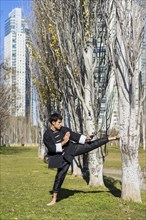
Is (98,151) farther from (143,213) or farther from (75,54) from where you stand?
(143,213)

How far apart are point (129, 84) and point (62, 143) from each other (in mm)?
2523

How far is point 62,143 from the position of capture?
7953mm

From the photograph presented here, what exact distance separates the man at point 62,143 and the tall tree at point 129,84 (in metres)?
1.22

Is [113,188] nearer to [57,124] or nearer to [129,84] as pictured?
[129,84]

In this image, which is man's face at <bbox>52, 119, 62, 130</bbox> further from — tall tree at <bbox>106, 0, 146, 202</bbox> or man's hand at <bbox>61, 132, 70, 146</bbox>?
tall tree at <bbox>106, 0, 146, 202</bbox>

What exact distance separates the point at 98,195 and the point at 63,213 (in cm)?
244

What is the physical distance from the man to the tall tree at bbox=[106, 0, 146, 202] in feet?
4.01

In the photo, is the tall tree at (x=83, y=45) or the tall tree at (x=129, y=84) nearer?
the tall tree at (x=129, y=84)

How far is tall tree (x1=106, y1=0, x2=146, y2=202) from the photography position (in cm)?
937

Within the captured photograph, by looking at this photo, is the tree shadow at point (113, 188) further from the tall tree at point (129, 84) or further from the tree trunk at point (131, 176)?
the tall tree at point (129, 84)

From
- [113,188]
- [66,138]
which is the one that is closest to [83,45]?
[113,188]

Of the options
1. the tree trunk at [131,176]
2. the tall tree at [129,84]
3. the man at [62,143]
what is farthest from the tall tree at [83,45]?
the man at [62,143]

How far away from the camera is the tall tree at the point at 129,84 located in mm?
9367

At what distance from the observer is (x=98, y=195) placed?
992cm
